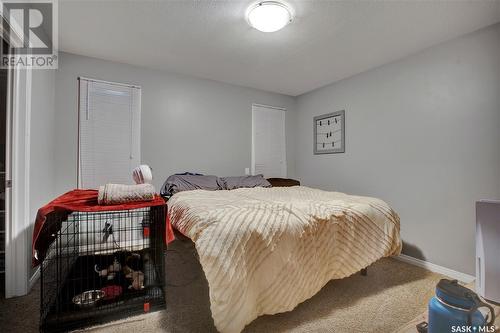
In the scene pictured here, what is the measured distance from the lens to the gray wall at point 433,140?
2.21 meters

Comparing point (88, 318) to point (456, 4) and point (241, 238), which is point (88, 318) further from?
point (456, 4)

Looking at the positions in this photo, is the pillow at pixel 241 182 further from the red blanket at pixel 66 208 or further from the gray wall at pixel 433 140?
the red blanket at pixel 66 208

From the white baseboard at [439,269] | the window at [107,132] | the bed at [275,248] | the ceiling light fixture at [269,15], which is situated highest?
the ceiling light fixture at [269,15]

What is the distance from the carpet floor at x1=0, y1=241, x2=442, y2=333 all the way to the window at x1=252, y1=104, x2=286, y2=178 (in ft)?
7.36

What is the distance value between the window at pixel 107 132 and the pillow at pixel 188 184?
540 mm

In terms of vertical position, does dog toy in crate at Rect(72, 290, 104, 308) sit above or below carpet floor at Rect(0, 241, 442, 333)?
above

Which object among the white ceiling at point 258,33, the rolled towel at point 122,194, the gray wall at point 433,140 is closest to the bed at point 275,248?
the rolled towel at point 122,194

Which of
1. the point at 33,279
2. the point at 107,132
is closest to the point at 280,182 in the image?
the point at 107,132

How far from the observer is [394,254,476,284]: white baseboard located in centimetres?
228

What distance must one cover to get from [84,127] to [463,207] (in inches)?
165

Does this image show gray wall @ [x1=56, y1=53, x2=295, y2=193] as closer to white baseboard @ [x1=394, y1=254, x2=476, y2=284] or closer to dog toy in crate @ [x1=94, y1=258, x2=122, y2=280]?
dog toy in crate @ [x1=94, y1=258, x2=122, y2=280]

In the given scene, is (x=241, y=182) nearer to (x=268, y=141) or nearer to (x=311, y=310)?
(x=268, y=141)

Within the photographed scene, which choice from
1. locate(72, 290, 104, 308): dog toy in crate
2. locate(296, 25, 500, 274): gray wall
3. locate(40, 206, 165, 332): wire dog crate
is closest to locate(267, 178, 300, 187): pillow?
locate(296, 25, 500, 274): gray wall

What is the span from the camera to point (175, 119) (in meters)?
3.41
